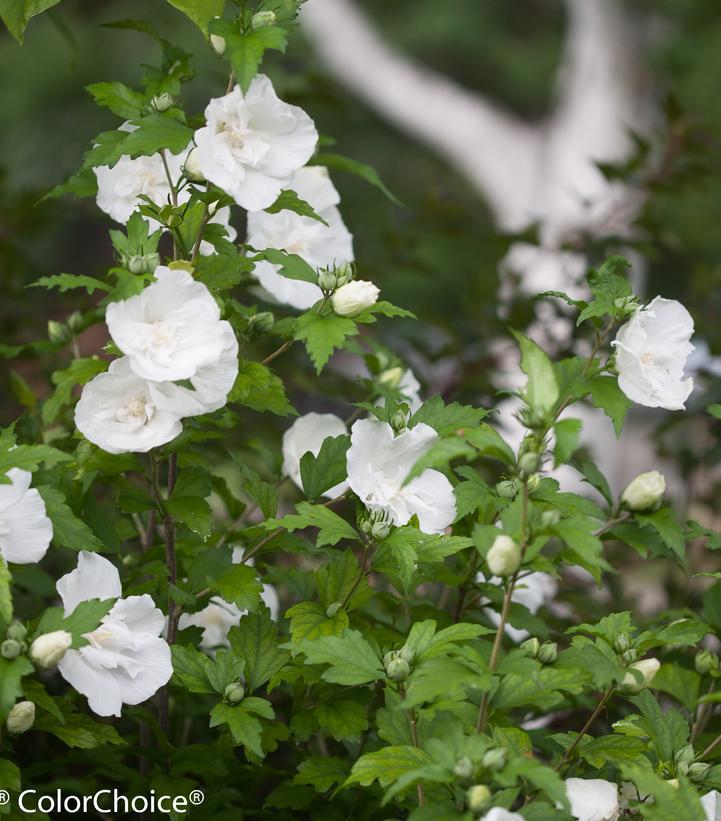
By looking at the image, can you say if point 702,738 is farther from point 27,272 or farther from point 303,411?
point 27,272

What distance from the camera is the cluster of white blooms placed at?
3.10ft

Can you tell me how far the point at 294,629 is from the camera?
3.40 ft

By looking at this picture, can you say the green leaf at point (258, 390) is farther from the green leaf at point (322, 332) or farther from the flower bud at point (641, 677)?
the flower bud at point (641, 677)

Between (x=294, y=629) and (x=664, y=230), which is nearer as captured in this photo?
(x=294, y=629)

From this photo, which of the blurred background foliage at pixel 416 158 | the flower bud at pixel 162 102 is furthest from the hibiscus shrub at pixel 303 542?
the blurred background foliage at pixel 416 158

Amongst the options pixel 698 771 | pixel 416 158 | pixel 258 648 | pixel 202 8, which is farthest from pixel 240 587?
pixel 416 158

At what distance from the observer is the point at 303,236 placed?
1.34 meters

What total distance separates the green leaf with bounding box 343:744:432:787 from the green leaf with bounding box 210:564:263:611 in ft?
0.78

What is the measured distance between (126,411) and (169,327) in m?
0.11

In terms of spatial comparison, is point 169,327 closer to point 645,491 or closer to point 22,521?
point 22,521

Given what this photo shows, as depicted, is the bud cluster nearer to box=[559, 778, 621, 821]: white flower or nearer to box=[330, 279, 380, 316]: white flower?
box=[559, 778, 621, 821]: white flower

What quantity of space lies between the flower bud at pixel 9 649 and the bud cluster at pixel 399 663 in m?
0.34

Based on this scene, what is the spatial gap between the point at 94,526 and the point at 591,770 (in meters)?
0.61

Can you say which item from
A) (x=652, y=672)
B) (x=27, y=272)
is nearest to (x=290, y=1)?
(x=652, y=672)
